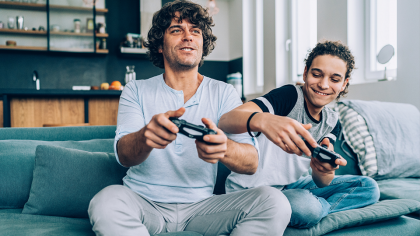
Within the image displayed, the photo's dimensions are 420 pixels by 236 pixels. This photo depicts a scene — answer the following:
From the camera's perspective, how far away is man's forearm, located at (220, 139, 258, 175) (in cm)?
103

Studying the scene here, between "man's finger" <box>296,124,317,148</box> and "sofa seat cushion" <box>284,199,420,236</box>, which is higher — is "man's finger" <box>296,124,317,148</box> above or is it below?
above

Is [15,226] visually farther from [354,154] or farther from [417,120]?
[417,120]

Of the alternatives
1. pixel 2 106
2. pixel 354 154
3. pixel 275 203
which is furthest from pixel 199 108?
pixel 2 106

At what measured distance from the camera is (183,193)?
1.16 meters

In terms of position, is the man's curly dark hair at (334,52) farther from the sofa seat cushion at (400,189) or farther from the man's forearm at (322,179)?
the sofa seat cushion at (400,189)

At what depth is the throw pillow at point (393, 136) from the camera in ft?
6.10

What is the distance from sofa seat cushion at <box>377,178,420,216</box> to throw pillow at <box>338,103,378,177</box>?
105mm

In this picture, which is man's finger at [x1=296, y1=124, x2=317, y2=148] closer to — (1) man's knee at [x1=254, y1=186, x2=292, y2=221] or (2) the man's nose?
(1) man's knee at [x1=254, y1=186, x2=292, y2=221]

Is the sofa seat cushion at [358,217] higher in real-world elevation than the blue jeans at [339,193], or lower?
lower

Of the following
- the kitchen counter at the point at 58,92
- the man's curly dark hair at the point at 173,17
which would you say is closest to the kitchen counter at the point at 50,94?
the kitchen counter at the point at 58,92

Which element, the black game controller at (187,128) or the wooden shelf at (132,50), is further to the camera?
the wooden shelf at (132,50)

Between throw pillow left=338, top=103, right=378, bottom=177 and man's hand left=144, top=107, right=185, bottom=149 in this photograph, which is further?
throw pillow left=338, top=103, right=378, bottom=177

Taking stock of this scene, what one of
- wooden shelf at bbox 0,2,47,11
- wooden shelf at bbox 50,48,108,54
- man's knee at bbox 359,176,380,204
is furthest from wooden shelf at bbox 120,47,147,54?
man's knee at bbox 359,176,380,204

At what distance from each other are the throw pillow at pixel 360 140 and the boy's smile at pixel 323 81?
628mm
